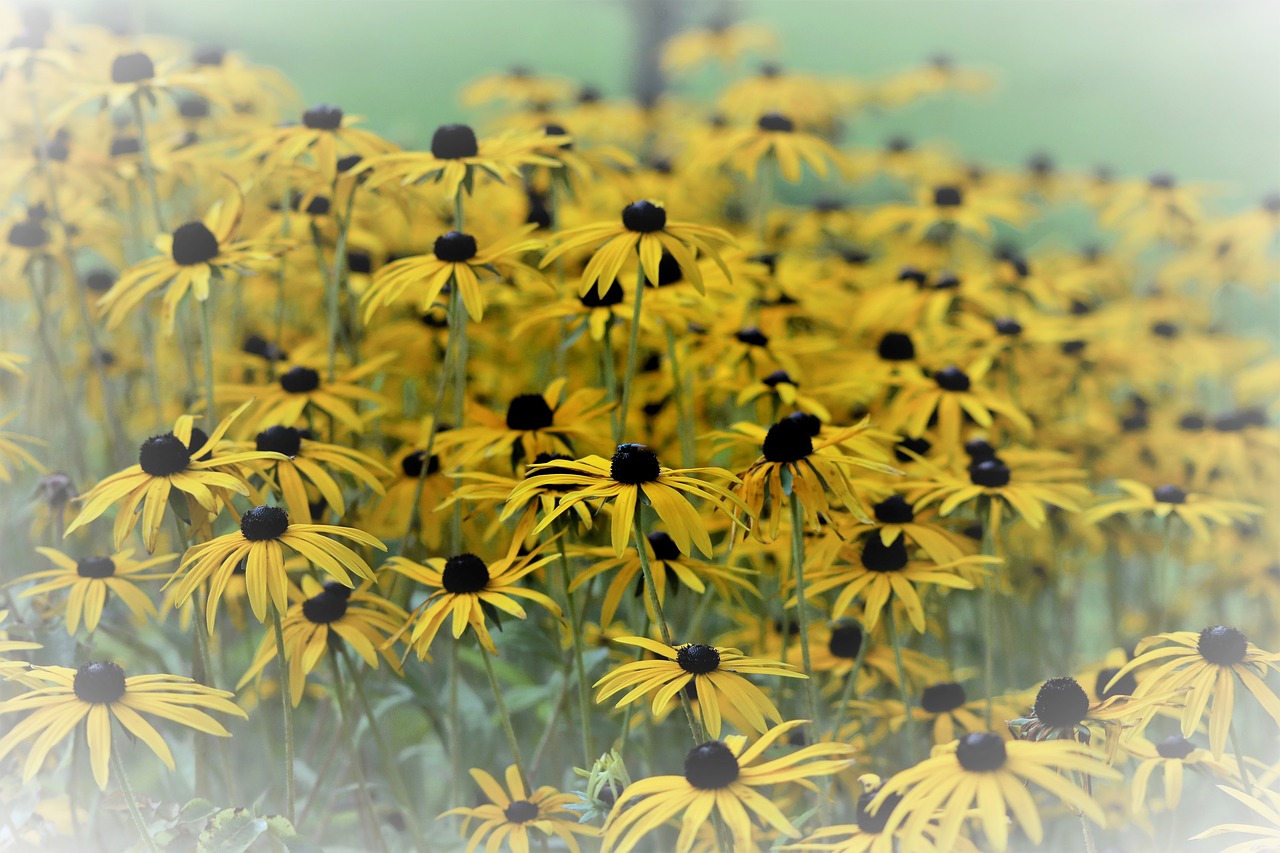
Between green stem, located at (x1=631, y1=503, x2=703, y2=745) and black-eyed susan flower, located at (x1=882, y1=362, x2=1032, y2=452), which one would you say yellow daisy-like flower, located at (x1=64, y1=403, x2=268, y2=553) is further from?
black-eyed susan flower, located at (x1=882, y1=362, x2=1032, y2=452)

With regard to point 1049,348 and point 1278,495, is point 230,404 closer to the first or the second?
point 1049,348

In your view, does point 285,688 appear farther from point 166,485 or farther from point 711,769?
point 711,769

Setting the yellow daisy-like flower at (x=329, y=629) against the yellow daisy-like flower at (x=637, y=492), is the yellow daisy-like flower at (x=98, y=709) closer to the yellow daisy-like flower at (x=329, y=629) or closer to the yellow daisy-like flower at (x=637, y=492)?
the yellow daisy-like flower at (x=329, y=629)

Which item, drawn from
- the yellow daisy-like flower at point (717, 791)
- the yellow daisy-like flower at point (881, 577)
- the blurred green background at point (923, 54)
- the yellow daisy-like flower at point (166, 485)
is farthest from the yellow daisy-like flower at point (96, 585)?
the blurred green background at point (923, 54)

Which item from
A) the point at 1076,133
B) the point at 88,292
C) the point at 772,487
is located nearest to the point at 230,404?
the point at 88,292

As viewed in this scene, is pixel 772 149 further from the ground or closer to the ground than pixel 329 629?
further from the ground

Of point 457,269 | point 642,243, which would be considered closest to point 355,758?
point 457,269

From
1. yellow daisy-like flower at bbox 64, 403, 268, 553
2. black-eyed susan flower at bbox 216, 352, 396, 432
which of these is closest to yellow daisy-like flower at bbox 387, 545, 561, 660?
yellow daisy-like flower at bbox 64, 403, 268, 553
